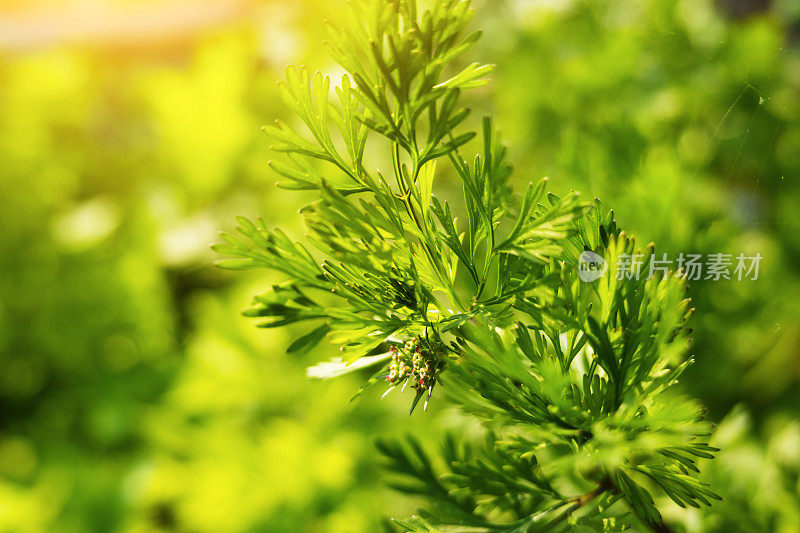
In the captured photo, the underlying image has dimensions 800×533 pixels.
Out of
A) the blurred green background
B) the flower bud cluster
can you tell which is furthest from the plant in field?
the blurred green background

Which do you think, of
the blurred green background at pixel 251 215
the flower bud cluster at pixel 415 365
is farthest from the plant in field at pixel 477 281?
the blurred green background at pixel 251 215

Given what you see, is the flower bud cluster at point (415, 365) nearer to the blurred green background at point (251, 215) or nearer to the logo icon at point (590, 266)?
the logo icon at point (590, 266)

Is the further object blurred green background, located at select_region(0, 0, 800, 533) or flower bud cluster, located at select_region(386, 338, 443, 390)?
blurred green background, located at select_region(0, 0, 800, 533)

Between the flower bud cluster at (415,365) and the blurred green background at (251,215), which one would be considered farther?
the blurred green background at (251,215)

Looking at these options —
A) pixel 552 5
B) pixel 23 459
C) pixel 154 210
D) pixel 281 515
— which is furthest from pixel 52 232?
pixel 552 5

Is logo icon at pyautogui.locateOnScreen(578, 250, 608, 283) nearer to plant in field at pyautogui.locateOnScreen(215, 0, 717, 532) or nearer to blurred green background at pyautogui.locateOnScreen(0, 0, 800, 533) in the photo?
plant in field at pyautogui.locateOnScreen(215, 0, 717, 532)
